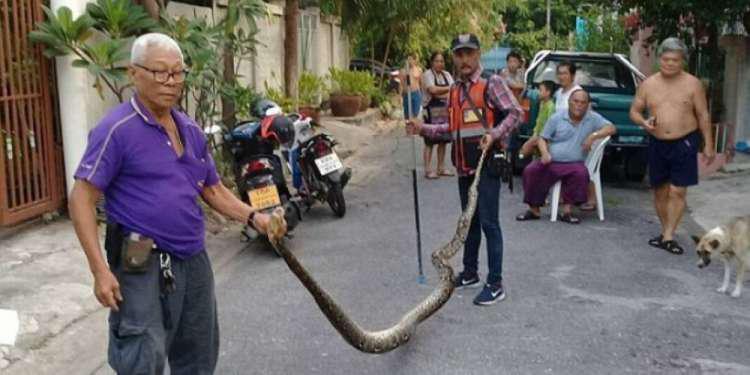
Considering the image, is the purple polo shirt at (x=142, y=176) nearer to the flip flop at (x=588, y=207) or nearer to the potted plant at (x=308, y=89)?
the flip flop at (x=588, y=207)

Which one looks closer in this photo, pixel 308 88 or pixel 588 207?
pixel 588 207

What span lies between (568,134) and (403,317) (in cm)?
412

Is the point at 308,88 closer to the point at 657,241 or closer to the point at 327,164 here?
the point at 327,164

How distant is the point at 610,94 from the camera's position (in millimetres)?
10859

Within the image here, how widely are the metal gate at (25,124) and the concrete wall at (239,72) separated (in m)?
0.14

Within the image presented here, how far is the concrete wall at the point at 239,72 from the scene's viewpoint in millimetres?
7434

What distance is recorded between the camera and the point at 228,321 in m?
5.45

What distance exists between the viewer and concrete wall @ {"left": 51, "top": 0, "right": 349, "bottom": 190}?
7.43 metres

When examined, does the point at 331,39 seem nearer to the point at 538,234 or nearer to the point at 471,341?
the point at 538,234

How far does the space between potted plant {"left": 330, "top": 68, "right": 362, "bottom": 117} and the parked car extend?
22.3 ft

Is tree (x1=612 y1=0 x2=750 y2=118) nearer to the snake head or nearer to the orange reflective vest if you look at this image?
the orange reflective vest

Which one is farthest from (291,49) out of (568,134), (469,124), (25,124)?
(469,124)

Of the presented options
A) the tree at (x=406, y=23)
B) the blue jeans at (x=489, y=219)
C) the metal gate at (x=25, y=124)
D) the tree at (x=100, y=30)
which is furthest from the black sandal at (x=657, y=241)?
the tree at (x=406, y=23)

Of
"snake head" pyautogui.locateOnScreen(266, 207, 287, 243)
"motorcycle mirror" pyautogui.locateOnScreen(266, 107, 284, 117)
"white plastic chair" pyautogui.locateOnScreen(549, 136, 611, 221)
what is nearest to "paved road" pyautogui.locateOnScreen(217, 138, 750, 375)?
"white plastic chair" pyautogui.locateOnScreen(549, 136, 611, 221)
